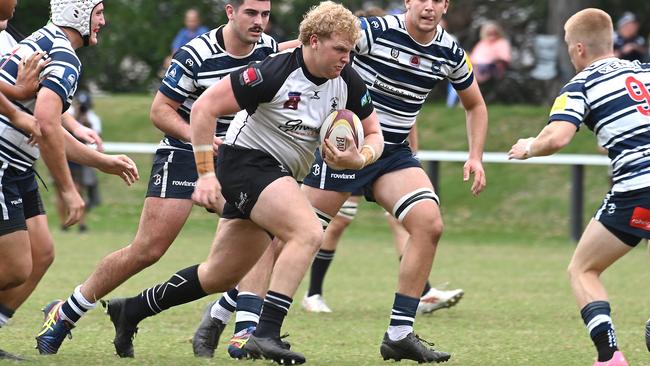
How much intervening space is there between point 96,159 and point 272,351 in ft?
4.87

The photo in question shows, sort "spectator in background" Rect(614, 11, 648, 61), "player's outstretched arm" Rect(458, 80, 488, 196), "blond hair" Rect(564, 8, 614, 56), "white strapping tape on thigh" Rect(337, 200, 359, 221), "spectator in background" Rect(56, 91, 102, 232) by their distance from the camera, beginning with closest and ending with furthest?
"blond hair" Rect(564, 8, 614, 56), "player's outstretched arm" Rect(458, 80, 488, 196), "white strapping tape on thigh" Rect(337, 200, 359, 221), "spectator in background" Rect(56, 91, 102, 232), "spectator in background" Rect(614, 11, 648, 61)

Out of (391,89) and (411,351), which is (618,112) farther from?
(411,351)

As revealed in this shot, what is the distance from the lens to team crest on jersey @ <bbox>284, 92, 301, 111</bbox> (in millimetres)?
6559

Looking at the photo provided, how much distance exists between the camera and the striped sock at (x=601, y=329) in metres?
6.49

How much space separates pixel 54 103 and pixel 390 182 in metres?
2.08

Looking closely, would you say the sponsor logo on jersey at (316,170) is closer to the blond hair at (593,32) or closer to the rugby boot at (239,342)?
the rugby boot at (239,342)

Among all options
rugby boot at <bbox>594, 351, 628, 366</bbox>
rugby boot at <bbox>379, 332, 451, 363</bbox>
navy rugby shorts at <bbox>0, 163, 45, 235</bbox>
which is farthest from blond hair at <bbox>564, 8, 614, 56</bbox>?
navy rugby shorts at <bbox>0, 163, 45, 235</bbox>

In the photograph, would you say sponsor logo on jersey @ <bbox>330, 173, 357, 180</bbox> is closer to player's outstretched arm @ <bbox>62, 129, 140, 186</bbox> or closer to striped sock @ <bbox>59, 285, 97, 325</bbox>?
player's outstretched arm @ <bbox>62, 129, 140, 186</bbox>

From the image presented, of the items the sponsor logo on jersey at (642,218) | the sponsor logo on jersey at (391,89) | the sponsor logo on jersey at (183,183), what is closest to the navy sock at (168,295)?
the sponsor logo on jersey at (183,183)

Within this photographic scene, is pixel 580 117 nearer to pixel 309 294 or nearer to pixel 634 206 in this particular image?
pixel 634 206

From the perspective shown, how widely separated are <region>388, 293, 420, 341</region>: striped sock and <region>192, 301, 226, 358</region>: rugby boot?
3.40 feet

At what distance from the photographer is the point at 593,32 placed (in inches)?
268

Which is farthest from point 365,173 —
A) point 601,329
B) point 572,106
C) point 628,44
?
point 628,44

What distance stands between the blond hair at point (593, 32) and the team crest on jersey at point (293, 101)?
1.53m
